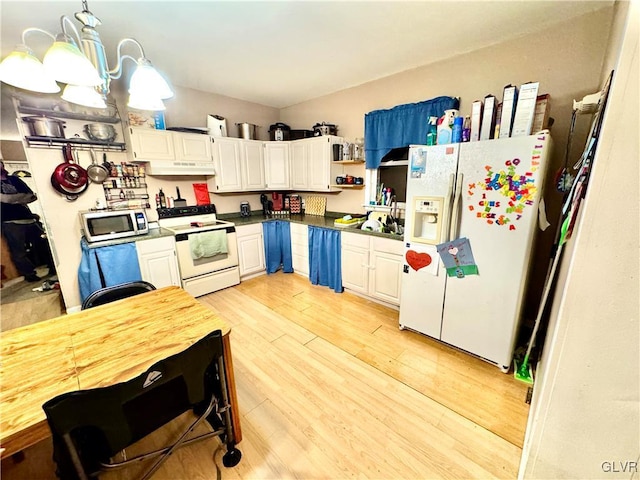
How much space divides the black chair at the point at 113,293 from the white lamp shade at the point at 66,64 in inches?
46.5

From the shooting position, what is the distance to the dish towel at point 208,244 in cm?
309

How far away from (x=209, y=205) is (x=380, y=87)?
275cm

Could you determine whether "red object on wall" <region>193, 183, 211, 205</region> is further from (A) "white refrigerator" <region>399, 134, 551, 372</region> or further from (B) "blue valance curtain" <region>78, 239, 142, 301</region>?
(A) "white refrigerator" <region>399, 134, 551, 372</region>

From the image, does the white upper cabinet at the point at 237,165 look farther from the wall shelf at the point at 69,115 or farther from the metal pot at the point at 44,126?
the metal pot at the point at 44,126

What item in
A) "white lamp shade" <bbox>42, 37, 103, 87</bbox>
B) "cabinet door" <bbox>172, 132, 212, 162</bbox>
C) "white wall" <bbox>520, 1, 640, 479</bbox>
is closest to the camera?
"white wall" <bbox>520, 1, 640, 479</bbox>

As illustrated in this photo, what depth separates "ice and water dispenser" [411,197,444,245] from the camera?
204 centimetres

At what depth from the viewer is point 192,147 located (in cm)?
316

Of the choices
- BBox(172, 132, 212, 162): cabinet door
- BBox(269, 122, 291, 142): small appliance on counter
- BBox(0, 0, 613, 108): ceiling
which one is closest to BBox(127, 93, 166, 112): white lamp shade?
BBox(0, 0, 613, 108): ceiling

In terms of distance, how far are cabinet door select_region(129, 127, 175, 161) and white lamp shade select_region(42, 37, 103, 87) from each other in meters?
1.94

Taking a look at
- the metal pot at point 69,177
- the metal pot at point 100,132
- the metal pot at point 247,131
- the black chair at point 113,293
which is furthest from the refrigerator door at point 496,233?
the metal pot at point 69,177

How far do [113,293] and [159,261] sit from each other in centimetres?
129

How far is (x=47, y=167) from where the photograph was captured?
101 inches

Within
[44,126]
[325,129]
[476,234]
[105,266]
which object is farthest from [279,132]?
[476,234]

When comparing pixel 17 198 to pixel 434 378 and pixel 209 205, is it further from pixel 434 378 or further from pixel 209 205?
→ pixel 434 378
